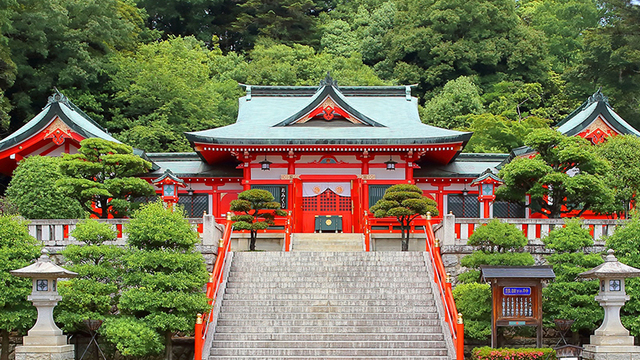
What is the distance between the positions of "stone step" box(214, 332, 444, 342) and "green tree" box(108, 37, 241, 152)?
2041 centimetres

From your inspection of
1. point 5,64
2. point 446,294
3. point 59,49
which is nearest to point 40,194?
point 5,64

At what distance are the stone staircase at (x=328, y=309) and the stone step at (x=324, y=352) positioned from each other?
0.07ft

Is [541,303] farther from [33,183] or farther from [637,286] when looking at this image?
[33,183]

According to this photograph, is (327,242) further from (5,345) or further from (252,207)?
(5,345)

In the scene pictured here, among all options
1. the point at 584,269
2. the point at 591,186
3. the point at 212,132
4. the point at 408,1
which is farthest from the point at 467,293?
the point at 408,1

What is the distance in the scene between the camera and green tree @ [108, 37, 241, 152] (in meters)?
36.2

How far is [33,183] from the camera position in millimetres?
22266

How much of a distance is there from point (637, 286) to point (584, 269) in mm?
1182

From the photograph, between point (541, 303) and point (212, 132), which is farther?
point (212, 132)

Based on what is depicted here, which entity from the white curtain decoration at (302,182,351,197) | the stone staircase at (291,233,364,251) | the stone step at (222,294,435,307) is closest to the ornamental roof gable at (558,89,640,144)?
the white curtain decoration at (302,182,351,197)

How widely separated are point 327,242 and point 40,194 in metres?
8.95

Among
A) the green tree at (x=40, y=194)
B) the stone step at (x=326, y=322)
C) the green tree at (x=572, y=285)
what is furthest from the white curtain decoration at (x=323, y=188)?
the green tree at (x=572, y=285)

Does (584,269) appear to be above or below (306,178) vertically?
below

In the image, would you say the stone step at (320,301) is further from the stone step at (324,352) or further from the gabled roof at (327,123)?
the gabled roof at (327,123)
